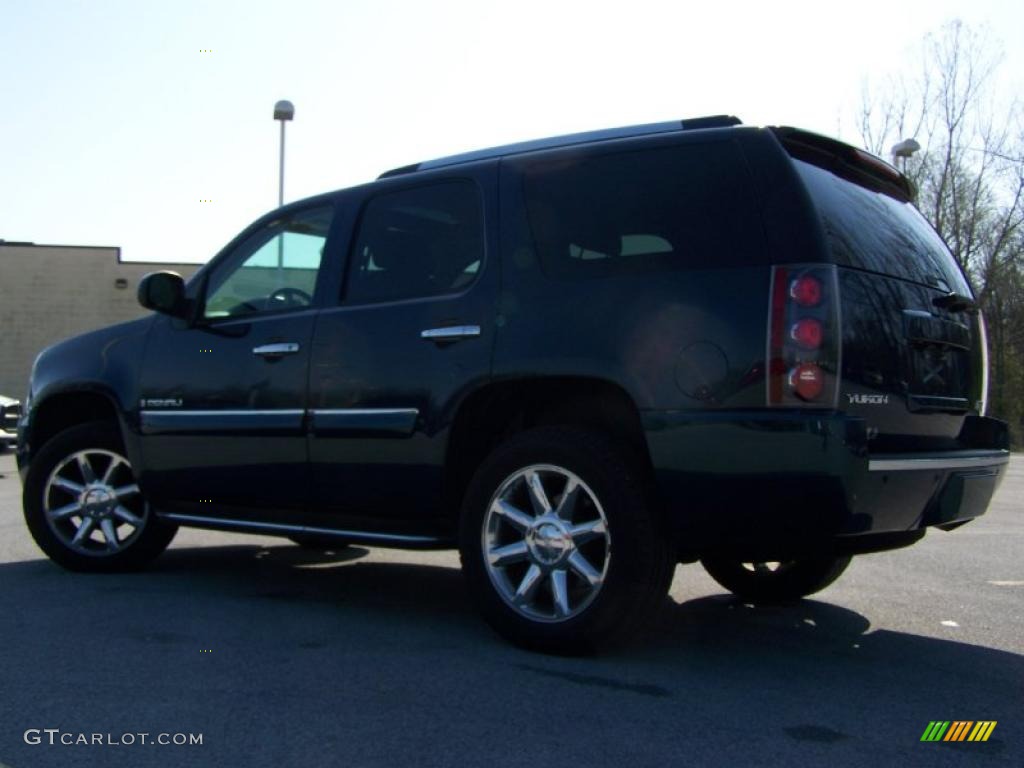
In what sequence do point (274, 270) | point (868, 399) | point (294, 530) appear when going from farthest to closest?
1. point (274, 270)
2. point (294, 530)
3. point (868, 399)

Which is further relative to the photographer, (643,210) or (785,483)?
(643,210)

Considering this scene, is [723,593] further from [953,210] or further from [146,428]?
[953,210]

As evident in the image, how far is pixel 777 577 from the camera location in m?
5.38

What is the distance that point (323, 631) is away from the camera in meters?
4.67

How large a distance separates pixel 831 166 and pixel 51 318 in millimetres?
35191

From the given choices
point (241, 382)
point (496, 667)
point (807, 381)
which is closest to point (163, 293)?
point (241, 382)

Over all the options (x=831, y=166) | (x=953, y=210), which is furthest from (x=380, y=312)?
(x=953, y=210)

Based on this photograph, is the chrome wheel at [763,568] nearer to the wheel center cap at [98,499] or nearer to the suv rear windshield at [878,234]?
the suv rear windshield at [878,234]

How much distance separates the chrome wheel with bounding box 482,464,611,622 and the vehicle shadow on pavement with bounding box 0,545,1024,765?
23 centimetres

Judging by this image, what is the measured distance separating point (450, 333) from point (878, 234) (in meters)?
1.68

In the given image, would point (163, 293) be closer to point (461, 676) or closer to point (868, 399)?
point (461, 676)

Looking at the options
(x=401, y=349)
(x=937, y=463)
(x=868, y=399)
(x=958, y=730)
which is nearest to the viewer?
(x=958, y=730)

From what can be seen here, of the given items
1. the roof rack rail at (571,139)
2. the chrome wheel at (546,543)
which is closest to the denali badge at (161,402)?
the roof rack rail at (571,139)

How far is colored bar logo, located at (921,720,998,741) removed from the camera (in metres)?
3.39
